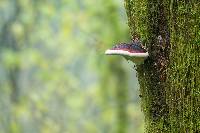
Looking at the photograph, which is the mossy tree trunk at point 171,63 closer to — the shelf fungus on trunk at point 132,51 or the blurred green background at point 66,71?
the shelf fungus on trunk at point 132,51

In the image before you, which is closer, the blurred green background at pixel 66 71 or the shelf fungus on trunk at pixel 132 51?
the shelf fungus on trunk at pixel 132 51

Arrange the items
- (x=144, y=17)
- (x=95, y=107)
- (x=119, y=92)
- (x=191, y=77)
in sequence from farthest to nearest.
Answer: (x=95, y=107)
(x=119, y=92)
(x=144, y=17)
(x=191, y=77)

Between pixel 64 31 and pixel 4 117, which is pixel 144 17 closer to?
pixel 4 117

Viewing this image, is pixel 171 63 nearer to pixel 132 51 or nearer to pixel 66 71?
pixel 132 51

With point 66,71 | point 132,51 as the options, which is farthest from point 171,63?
point 66,71

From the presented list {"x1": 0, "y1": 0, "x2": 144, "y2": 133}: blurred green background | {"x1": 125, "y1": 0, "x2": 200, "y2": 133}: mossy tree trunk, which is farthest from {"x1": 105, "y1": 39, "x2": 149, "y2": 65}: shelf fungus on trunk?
{"x1": 0, "y1": 0, "x2": 144, "y2": 133}: blurred green background

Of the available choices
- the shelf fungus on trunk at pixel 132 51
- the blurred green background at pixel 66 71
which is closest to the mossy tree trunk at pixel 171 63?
the shelf fungus on trunk at pixel 132 51

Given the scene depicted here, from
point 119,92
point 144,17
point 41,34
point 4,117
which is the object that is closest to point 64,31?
point 41,34
